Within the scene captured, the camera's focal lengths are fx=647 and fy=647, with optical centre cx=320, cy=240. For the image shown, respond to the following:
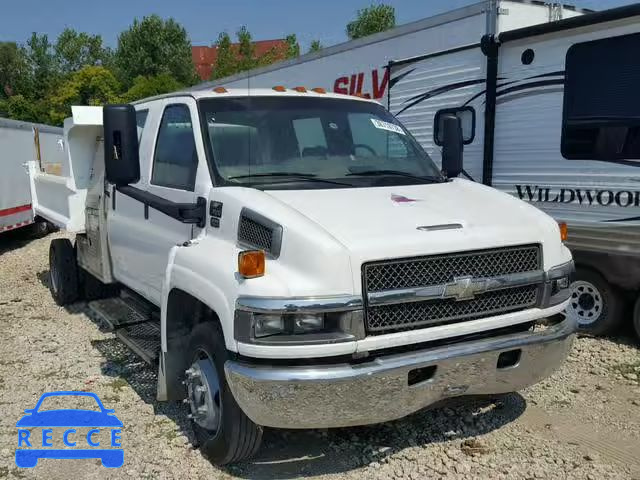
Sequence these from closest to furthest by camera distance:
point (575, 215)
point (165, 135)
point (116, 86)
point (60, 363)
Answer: point (165, 135) → point (60, 363) → point (575, 215) → point (116, 86)

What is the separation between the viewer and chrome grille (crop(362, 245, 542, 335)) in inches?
127

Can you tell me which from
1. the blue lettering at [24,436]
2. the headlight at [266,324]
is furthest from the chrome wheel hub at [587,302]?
the blue lettering at [24,436]

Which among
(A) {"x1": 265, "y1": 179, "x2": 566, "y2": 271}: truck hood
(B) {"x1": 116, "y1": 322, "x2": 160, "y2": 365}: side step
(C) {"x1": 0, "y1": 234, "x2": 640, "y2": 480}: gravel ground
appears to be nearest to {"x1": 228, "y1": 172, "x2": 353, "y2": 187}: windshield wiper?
(A) {"x1": 265, "y1": 179, "x2": 566, "y2": 271}: truck hood

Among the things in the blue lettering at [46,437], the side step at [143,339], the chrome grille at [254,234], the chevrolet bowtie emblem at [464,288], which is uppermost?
the chrome grille at [254,234]

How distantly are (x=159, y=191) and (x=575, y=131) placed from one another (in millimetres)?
3855

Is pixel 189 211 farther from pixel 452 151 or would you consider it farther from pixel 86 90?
pixel 86 90

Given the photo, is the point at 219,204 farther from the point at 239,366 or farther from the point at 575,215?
the point at 575,215

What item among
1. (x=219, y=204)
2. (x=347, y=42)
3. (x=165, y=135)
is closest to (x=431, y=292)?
(x=219, y=204)

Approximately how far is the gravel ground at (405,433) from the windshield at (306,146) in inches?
62.7

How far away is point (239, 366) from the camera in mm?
3193

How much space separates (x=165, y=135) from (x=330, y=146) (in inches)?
50.8

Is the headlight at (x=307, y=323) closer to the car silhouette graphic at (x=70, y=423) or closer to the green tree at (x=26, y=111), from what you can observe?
the car silhouette graphic at (x=70, y=423)

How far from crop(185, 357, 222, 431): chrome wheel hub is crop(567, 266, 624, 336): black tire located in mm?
3630

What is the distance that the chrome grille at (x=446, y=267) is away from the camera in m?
3.21
